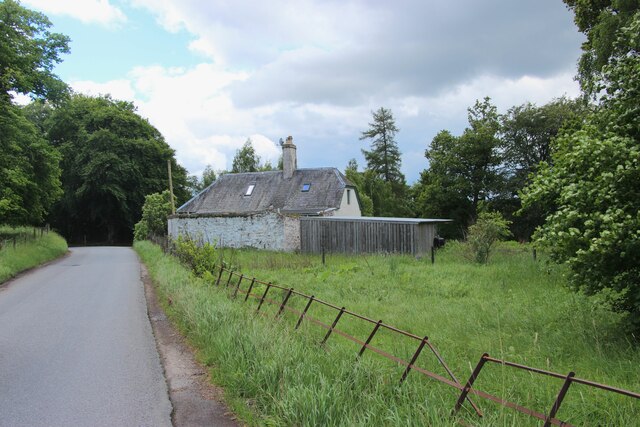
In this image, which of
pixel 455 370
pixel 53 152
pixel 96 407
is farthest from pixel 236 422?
pixel 53 152

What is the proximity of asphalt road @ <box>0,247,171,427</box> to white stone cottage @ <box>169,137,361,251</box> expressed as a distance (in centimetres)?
1208

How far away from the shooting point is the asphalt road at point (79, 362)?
4941 mm

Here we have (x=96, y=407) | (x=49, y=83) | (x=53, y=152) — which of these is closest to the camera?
(x=96, y=407)

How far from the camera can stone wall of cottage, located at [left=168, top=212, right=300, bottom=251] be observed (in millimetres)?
24422

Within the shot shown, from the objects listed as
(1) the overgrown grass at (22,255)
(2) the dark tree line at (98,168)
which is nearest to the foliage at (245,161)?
(2) the dark tree line at (98,168)

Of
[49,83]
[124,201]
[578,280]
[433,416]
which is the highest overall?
[49,83]

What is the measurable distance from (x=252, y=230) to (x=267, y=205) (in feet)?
31.1

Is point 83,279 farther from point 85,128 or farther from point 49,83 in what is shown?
point 85,128

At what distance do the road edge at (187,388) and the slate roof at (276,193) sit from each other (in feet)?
79.3

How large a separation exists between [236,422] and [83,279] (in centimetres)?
1373

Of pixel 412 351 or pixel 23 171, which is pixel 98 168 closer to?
pixel 23 171

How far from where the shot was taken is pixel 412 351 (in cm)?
610

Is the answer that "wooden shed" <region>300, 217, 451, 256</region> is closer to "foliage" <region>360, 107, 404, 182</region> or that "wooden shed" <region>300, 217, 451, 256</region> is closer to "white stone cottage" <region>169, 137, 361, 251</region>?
"white stone cottage" <region>169, 137, 361, 251</region>

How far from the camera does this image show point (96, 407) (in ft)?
16.6
